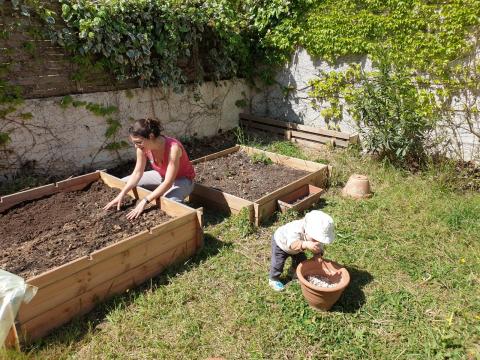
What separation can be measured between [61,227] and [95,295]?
3.66ft

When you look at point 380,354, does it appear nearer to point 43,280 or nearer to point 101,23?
point 43,280

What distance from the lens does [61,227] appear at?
3.79m

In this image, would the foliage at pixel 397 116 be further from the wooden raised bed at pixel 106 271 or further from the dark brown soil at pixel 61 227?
the dark brown soil at pixel 61 227

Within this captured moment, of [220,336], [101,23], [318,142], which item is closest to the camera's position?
[220,336]

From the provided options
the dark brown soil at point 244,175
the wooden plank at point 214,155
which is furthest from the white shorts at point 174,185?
the wooden plank at point 214,155

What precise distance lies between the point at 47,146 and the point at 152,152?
1970 millimetres

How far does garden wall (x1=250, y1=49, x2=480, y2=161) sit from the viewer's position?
5723mm

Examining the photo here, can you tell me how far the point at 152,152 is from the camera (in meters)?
4.38

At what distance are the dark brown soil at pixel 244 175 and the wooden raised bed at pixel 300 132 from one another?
5.33ft

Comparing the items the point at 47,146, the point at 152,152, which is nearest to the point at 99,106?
the point at 47,146

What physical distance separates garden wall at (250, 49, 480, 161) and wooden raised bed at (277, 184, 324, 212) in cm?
239

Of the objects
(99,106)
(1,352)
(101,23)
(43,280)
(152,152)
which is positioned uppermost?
(101,23)

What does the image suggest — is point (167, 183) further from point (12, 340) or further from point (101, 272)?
point (12, 340)

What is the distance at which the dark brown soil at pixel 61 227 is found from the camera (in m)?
3.19
